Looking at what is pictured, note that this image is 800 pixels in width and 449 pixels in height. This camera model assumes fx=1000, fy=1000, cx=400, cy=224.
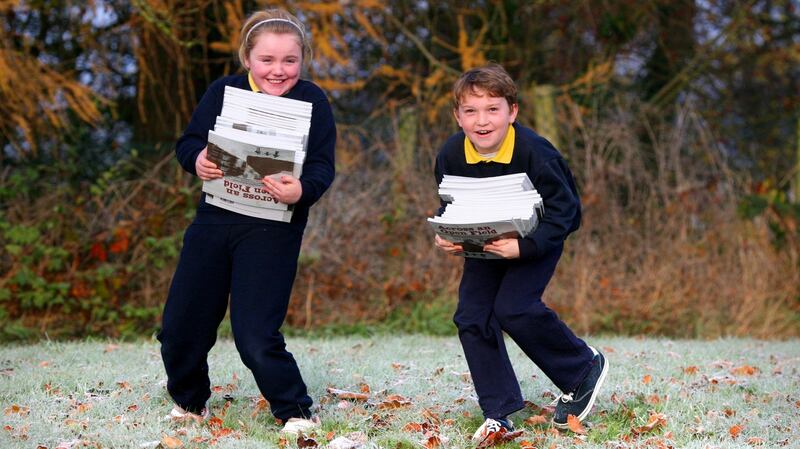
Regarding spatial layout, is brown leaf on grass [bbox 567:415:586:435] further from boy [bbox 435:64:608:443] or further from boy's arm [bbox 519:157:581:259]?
boy's arm [bbox 519:157:581:259]

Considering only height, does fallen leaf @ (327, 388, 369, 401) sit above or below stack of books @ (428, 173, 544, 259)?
below

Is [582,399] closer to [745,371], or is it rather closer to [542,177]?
[542,177]

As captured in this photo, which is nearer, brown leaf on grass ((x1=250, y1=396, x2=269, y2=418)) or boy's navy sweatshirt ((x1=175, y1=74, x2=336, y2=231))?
boy's navy sweatshirt ((x1=175, y1=74, x2=336, y2=231))

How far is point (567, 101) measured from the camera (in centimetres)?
1105

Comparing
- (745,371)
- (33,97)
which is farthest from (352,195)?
(745,371)

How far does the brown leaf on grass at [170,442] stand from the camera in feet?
13.6

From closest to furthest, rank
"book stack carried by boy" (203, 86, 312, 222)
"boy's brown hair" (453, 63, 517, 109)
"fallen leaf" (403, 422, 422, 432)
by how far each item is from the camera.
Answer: "book stack carried by boy" (203, 86, 312, 222) → "boy's brown hair" (453, 63, 517, 109) → "fallen leaf" (403, 422, 422, 432)

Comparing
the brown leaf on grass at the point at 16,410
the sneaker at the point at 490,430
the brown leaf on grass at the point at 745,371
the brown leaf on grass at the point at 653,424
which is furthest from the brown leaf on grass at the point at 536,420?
the brown leaf on grass at the point at 16,410

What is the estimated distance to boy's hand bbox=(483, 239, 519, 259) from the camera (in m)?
4.21

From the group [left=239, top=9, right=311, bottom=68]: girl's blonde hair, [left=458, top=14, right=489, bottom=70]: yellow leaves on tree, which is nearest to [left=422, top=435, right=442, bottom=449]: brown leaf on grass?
[left=239, top=9, right=311, bottom=68]: girl's blonde hair

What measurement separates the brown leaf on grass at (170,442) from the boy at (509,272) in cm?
127

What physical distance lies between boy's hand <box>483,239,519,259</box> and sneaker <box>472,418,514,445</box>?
755mm

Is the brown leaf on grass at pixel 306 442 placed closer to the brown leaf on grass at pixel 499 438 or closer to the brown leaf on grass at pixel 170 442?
the brown leaf on grass at pixel 170 442

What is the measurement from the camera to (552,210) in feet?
14.3
